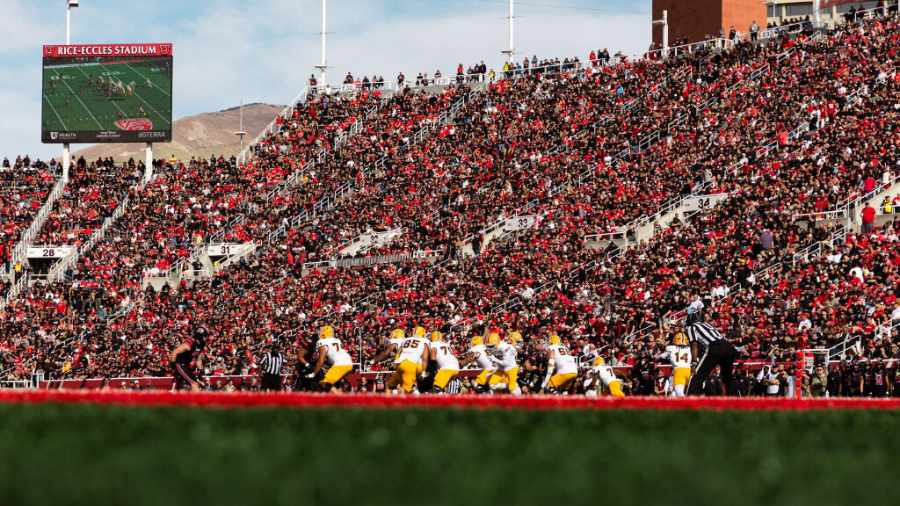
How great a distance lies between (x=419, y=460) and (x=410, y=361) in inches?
639

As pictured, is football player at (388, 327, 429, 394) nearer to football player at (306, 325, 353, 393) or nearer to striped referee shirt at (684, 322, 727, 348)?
football player at (306, 325, 353, 393)

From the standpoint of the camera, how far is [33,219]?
58375 mm

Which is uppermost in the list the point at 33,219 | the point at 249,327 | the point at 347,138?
the point at 347,138

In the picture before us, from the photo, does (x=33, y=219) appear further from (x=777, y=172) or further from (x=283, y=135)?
(x=777, y=172)

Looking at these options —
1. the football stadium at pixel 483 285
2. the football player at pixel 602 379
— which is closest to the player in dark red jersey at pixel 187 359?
the football stadium at pixel 483 285

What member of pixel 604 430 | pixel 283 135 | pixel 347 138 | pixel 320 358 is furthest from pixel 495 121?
pixel 604 430

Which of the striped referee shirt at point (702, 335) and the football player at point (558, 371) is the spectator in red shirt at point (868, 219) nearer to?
the football player at point (558, 371)

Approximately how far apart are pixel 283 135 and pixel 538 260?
23274mm

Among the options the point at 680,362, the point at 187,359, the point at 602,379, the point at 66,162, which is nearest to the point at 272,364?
the point at 187,359

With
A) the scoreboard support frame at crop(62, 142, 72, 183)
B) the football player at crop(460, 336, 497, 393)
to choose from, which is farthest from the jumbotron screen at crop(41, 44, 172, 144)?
the football player at crop(460, 336, 497, 393)

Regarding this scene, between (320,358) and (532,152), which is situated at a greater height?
(532,152)

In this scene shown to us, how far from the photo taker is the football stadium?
7.82 m

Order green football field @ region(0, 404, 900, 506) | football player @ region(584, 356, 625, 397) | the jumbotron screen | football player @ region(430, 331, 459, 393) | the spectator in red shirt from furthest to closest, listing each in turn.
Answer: the jumbotron screen, the spectator in red shirt, football player @ region(584, 356, 625, 397), football player @ region(430, 331, 459, 393), green football field @ region(0, 404, 900, 506)

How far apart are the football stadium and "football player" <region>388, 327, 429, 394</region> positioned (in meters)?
0.05
